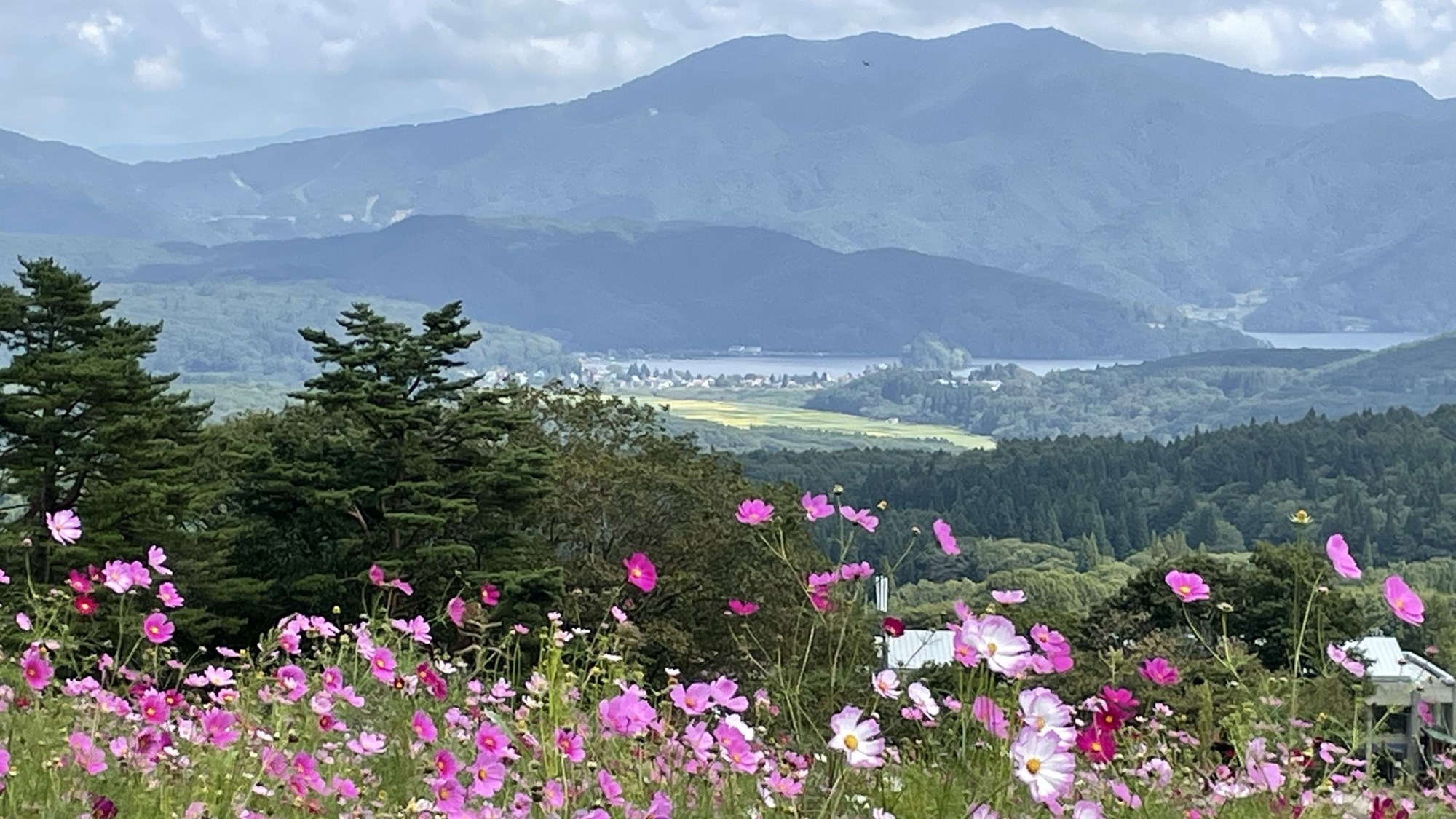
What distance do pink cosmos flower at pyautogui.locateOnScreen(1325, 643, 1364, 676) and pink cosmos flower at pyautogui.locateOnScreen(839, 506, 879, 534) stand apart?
2.88 feet

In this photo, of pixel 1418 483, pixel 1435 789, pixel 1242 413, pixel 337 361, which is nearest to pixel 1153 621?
pixel 337 361

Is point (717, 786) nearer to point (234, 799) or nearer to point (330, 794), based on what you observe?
point (330, 794)

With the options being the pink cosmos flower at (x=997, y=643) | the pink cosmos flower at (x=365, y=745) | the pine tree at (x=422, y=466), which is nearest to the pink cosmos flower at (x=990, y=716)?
the pink cosmos flower at (x=997, y=643)

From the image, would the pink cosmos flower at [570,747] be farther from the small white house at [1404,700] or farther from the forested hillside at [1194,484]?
the forested hillside at [1194,484]

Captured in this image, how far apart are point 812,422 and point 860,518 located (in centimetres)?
17581

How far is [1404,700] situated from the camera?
1648 centimetres

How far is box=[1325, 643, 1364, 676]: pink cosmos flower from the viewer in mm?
2705

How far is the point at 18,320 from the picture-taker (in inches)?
931

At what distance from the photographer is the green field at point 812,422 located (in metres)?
165

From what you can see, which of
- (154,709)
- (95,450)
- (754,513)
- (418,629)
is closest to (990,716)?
(754,513)

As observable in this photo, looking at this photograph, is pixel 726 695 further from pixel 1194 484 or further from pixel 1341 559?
pixel 1194 484

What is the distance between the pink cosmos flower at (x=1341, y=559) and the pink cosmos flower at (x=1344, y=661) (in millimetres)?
216

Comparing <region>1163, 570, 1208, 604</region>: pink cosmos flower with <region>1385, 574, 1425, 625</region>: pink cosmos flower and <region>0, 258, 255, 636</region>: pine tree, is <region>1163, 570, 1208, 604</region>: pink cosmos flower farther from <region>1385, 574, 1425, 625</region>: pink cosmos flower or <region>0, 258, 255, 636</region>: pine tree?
<region>0, 258, 255, 636</region>: pine tree

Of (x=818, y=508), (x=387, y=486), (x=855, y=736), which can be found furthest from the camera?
(x=387, y=486)
